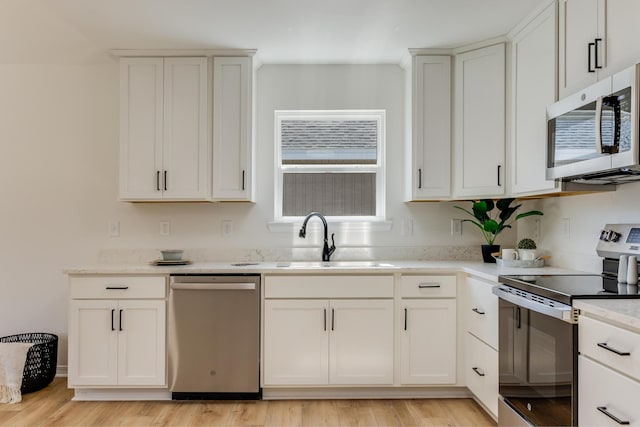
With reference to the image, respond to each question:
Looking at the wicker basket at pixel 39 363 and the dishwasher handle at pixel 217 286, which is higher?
the dishwasher handle at pixel 217 286

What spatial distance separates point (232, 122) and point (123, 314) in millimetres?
1524

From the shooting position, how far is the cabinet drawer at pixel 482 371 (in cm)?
238

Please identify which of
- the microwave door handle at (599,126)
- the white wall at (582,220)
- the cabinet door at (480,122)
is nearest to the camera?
the microwave door handle at (599,126)

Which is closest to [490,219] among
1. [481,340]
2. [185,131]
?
[481,340]

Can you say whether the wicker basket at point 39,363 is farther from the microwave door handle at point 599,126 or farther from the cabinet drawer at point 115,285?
the microwave door handle at point 599,126

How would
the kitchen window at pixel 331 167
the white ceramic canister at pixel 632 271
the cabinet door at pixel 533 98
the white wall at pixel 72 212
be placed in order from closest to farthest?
the white ceramic canister at pixel 632 271
the cabinet door at pixel 533 98
the white wall at pixel 72 212
the kitchen window at pixel 331 167

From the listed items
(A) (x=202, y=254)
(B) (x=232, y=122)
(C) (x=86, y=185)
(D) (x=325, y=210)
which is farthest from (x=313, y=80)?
(C) (x=86, y=185)

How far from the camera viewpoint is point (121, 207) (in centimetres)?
339

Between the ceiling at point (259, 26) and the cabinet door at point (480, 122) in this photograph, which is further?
the cabinet door at point (480, 122)

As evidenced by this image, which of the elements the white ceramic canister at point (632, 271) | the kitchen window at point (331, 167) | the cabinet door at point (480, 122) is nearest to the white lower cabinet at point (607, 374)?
the white ceramic canister at point (632, 271)

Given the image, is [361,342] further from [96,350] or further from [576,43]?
[576,43]

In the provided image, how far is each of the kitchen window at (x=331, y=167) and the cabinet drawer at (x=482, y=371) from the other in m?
1.28

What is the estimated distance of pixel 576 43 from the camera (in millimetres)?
2143

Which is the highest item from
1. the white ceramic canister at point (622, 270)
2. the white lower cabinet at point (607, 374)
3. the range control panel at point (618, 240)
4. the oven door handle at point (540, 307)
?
the range control panel at point (618, 240)
